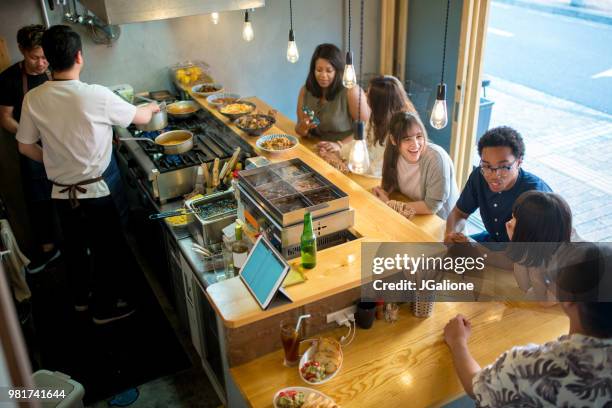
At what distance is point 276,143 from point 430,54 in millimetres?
2112

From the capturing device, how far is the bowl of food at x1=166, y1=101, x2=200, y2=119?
12.6ft

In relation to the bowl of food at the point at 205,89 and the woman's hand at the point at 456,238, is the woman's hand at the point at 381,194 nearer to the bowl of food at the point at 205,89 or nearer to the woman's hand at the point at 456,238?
the woman's hand at the point at 456,238

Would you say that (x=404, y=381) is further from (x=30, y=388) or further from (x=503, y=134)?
(x=30, y=388)

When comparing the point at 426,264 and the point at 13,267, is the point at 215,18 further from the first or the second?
the point at 426,264

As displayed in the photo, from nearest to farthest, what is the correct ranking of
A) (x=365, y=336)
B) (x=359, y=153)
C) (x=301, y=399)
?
(x=301, y=399) → (x=365, y=336) → (x=359, y=153)

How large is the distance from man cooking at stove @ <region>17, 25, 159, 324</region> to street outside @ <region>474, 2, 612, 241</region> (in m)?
2.73

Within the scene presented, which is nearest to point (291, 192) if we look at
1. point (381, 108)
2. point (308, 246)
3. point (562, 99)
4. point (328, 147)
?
point (308, 246)

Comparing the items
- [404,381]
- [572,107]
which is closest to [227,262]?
[404,381]

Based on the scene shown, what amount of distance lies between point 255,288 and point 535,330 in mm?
1124

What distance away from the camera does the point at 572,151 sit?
4.29m

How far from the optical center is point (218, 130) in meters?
3.69

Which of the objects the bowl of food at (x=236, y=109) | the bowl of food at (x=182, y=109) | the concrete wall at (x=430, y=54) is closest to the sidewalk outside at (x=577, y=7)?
the concrete wall at (x=430, y=54)

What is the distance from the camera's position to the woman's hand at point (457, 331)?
2.04m

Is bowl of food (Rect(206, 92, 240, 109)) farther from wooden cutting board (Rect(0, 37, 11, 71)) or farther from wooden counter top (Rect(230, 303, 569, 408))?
wooden counter top (Rect(230, 303, 569, 408))
